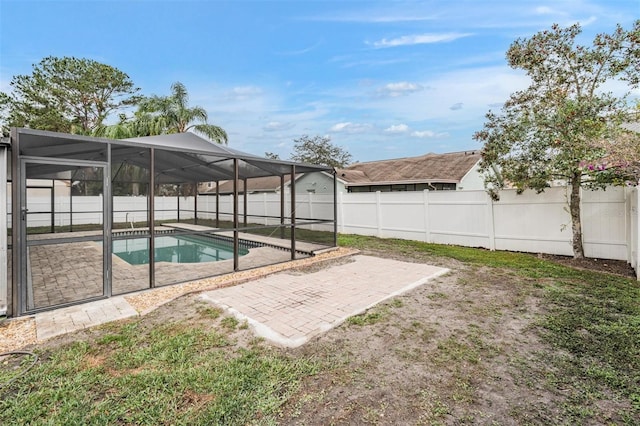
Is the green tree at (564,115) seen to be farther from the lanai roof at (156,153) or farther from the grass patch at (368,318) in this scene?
the grass patch at (368,318)

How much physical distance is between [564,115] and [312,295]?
6305mm

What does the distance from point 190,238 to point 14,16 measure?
8779 millimetres

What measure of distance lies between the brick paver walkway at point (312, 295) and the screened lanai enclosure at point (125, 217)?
4.96 ft

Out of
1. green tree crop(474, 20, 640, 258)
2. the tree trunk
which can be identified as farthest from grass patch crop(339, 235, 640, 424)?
green tree crop(474, 20, 640, 258)

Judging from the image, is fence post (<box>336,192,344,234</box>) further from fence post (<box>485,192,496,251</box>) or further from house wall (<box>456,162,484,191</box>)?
house wall (<box>456,162,484,191</box>)

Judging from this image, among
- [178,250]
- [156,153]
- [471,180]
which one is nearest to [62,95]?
[178,250]

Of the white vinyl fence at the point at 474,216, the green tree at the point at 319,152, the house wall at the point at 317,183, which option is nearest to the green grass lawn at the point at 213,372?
the white vinyl fence at the point at 474,216

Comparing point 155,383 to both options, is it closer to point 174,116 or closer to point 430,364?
point 430,364

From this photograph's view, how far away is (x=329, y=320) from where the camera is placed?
3.83 m

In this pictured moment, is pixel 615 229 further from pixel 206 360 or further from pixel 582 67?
pixel 206 360

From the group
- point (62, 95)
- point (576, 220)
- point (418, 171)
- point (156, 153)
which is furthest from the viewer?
point (62, 95)

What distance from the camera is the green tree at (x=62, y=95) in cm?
1809

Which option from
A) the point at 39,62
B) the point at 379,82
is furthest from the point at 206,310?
the point at 39,62

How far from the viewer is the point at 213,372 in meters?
2.64
